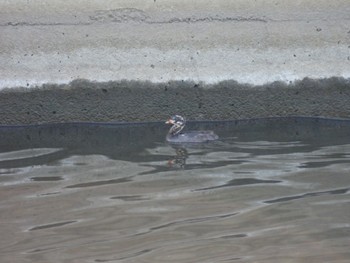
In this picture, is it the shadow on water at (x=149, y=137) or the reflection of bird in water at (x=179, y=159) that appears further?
the shadow on water at (x=149, y=137)

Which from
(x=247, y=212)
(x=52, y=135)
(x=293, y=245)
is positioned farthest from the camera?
(x=52, y=135)

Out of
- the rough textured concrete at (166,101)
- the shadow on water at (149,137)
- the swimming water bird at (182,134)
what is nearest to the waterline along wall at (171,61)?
the rough textured concrete at (166,101)

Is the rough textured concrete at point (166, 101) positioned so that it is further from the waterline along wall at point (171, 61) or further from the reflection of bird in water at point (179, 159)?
the reflection of bird in water at point (179, 159)

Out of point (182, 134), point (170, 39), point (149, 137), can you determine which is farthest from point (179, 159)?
point (170, 39)

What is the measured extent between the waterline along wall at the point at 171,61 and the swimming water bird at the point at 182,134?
0.52m

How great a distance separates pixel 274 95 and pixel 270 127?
0.48 m

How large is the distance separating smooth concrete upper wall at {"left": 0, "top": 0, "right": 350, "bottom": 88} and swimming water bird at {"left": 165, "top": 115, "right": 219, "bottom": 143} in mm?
704

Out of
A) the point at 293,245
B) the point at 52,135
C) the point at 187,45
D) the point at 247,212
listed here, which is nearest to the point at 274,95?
the point at 187,45

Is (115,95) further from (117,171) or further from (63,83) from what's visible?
(117,171)

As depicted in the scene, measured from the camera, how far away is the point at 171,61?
1083cm

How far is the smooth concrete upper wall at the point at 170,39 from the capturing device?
10805 mm

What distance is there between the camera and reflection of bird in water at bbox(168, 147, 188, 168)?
906 cm

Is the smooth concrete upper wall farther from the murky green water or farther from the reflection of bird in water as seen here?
the reflection of bird in water

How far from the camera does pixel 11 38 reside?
426 inches
